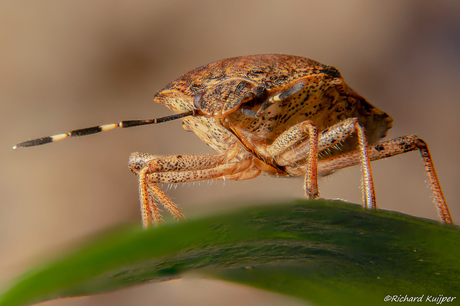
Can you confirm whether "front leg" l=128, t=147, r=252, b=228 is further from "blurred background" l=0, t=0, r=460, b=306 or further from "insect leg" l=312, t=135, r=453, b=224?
"blurred background" l=0, t=0, r=460, b=306

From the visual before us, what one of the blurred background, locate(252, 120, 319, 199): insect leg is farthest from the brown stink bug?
the blurred background

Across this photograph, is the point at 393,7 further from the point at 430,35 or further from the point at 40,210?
the point at 40,210

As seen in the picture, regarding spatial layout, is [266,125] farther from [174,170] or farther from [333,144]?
[174,170]

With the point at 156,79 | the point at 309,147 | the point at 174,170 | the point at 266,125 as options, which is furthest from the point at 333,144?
the point at 156,79

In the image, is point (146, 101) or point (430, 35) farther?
point (146, 101)

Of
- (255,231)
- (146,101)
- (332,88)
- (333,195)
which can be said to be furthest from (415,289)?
(146,101)

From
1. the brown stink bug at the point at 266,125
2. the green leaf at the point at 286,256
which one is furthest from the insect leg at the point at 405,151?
the green leaf at the point at 286,256
